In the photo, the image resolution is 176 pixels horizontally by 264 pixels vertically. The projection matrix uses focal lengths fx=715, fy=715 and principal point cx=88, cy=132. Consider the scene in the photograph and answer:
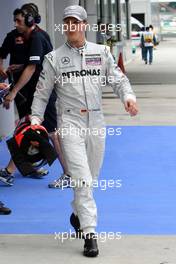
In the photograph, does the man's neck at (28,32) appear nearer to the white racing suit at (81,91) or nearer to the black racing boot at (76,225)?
the white racing suit at (81,91)

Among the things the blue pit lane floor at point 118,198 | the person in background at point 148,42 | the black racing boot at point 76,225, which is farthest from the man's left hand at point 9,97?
the person in background at point 148,42

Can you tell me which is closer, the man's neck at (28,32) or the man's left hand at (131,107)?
the man's left hand at (131,107)

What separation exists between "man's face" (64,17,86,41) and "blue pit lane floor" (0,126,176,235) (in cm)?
179

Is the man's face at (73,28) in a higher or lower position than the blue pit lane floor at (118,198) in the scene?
higher

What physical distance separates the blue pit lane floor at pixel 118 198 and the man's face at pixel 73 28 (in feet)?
5.86

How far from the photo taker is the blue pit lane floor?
6.56 meters

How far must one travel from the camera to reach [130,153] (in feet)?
33.9

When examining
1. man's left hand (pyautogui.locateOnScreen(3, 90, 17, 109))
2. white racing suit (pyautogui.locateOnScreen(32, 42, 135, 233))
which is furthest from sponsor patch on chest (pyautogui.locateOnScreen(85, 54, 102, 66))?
man's left hand (pyautogui.locateOnScreen(3, 90, 17, 109))

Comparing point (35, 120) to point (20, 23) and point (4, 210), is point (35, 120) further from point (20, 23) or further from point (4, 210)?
point (20, 23)

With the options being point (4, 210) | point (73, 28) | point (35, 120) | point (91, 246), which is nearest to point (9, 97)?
point (4, 210)

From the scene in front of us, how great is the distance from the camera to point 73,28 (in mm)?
5668

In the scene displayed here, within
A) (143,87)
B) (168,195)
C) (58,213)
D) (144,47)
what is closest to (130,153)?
(168,195)

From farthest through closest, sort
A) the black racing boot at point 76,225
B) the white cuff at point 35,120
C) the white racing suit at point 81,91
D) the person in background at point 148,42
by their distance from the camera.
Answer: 1. the person in background at point 148,42
2. the black racing boot at point 76,225
3. the white cuff at point 35,120
4. the white racing suit at point 81,91

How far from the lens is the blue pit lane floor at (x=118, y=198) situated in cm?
656
